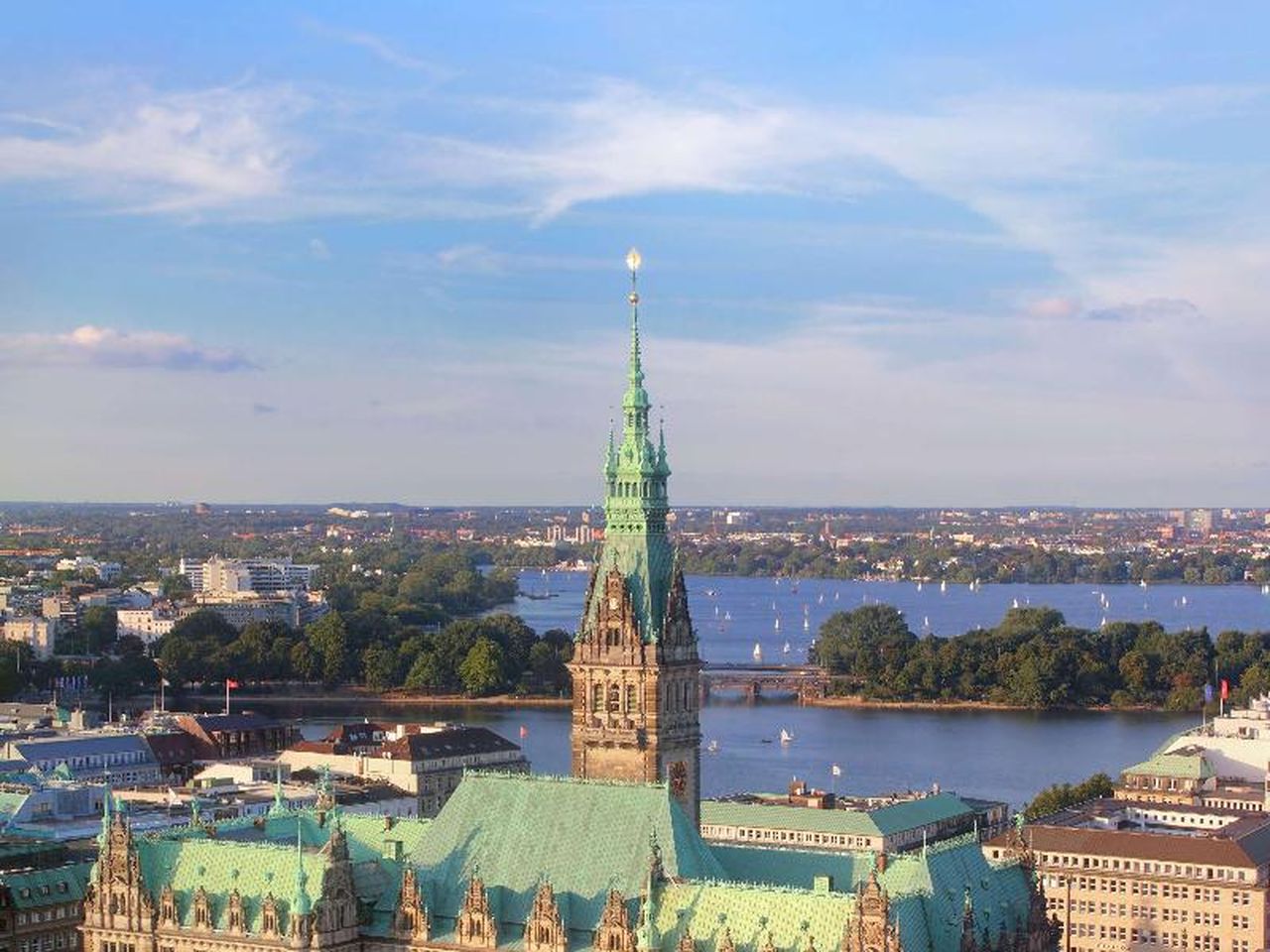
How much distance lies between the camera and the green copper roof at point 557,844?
50.0m

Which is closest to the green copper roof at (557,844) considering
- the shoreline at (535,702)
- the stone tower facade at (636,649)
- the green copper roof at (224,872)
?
the green copper roof at (224,872)

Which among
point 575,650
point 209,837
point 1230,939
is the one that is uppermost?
point 575,650

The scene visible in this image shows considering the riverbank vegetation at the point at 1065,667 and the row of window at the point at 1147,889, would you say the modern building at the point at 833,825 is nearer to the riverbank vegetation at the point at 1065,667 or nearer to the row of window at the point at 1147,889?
the row of window at the point at 1147,889

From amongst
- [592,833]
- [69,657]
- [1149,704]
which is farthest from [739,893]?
[69,657]

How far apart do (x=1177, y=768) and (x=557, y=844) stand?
165 feet

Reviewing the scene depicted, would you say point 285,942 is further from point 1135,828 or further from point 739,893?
point 1135,828

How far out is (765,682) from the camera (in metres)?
166

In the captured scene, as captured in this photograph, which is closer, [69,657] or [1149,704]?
[1149,704]

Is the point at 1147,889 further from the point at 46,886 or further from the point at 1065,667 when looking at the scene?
the point at 1065,667

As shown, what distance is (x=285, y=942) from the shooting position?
51.2 meters

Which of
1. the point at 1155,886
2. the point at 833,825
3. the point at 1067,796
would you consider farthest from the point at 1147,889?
the point at 1067,796

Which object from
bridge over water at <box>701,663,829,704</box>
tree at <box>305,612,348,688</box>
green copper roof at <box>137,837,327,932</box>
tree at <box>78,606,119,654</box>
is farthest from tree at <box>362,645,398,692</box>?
green copper roof at <box>137,837,327,932</box>

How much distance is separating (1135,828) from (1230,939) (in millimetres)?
8684

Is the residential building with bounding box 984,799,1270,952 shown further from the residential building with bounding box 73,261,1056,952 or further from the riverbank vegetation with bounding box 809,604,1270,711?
the riverbank vegetation with bounding box 809,604,1270,711
